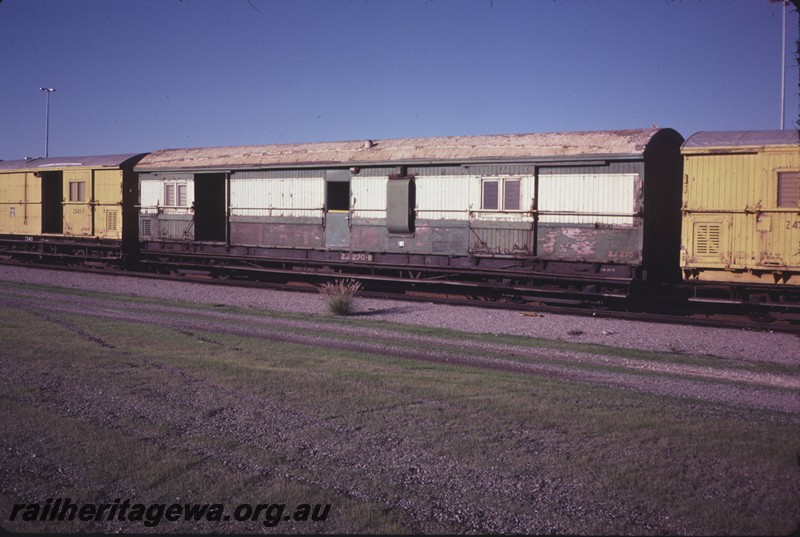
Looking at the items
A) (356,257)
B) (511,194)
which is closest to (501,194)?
(511,194)

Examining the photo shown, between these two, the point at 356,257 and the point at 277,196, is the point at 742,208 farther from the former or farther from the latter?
the point at 277,196

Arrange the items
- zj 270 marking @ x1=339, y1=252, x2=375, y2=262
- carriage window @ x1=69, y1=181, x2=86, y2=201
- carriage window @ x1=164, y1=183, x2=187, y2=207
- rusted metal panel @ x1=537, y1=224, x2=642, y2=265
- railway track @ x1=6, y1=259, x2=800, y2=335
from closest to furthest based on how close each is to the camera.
Answer: railway track @ x1=6, y1=259, x2=800, y2=335, rusted metal panel @ x1=537, y1=224, x2=642, y2=265, zj 270 marking @ x1=339, y1=252, x2=375, y2=262, carriage window @ x1=164, y1=183, x2=187, y2=207, carriage window @ x1=69, y1=181, x2=86, y2=201

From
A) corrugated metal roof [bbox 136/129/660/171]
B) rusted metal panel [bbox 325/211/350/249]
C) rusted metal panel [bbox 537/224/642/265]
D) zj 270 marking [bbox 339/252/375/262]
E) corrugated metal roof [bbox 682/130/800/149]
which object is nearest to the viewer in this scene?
corrugated metal roof [bbox 682/130/800/149]

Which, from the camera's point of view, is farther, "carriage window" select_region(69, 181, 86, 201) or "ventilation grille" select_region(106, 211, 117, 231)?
"carriage window" select_region(69, 181, 86, 201)

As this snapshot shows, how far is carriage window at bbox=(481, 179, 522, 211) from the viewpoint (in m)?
16.6

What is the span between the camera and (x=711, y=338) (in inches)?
507

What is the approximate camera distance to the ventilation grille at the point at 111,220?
24.3 metres

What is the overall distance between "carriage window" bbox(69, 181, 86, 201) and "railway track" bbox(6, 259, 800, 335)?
521 centimetres

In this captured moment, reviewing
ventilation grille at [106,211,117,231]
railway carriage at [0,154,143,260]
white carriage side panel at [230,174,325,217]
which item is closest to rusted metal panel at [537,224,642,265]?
white carriage side panel at [230,174,325,217]

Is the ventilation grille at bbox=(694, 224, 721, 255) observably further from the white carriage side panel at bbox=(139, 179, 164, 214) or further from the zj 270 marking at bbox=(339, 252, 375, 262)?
the white carriage side panel at bbox=(139, 179, 164, 214)

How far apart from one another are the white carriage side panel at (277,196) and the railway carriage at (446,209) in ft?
0.11

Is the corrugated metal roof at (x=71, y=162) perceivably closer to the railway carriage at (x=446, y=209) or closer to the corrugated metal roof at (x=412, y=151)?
the corrugated metal roof at (x=412, y=151)

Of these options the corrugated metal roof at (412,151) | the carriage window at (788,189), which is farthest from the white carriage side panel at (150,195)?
the carriage window at (788,189)

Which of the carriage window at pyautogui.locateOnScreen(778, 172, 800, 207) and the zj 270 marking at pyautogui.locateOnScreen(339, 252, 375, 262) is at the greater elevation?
the carriage window at pyautogui.locateOnScreen(778, 172, 800, 207)
